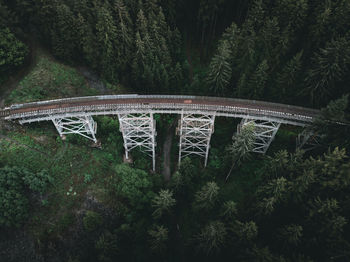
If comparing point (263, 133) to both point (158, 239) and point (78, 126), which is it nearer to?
point (158, 239)

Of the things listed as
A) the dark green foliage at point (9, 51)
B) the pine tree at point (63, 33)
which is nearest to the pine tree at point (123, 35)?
the pine tree at point (63, 33)

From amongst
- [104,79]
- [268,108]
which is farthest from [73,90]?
[268,108]

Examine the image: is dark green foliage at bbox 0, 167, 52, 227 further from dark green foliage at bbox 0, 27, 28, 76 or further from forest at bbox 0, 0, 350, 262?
dark green foliage at bbox 0, 27, 28, 76

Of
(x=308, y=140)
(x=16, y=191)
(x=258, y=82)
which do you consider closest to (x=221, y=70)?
(x=258, y=82)

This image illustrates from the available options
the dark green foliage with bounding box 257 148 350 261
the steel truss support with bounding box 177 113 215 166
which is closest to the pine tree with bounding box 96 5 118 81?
the steel truss support with bounding box 177 113 215 166

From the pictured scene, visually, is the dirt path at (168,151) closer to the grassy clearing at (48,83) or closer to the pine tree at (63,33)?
the grassy clearing at (48,83)

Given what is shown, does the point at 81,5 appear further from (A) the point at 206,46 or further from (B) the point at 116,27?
(A) the point at 206,46
